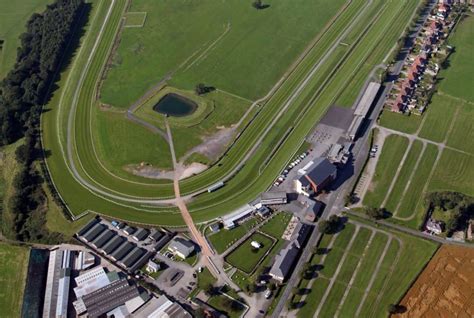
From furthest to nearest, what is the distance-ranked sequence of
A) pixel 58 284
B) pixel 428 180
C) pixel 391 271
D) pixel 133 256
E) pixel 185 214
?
pixel 428 180, pixel 185 214, pixel 133 256, pixel 58 284, pixel 391 271

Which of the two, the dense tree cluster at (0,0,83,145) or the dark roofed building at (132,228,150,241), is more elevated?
the dense tree cluster at (0,0,83,145)

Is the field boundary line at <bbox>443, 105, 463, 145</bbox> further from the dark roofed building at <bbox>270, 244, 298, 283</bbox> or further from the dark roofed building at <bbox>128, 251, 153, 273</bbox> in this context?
the dark roofed building at <bbox>128, 251, 153, 273</bbox>

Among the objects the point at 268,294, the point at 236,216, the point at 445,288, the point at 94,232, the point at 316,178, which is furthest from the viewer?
the point at 316,178

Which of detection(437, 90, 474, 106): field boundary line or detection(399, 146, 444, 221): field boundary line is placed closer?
detection(399, 146, 444, 221): field boundary line

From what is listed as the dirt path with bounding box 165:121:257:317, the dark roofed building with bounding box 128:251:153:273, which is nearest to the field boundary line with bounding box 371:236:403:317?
the dirt path with bounding box 165:121:257:317

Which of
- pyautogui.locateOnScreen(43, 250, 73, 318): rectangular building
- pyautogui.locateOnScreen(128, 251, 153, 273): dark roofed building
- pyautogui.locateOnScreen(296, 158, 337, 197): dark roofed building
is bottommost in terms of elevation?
pyautogui.locateOnScreen(43, 250, 73, 318): rectangular building

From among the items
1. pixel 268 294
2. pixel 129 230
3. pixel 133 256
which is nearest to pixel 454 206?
pixel 268 294

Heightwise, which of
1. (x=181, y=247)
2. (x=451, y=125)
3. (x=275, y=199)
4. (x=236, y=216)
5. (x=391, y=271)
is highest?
(x=451, y=125)

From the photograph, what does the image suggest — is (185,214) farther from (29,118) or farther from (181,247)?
(29,118)
